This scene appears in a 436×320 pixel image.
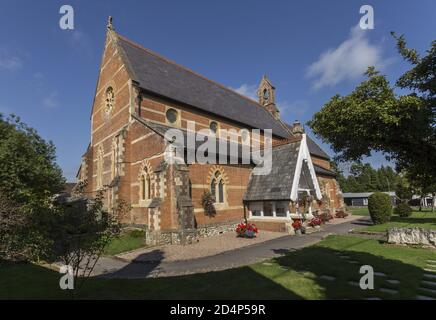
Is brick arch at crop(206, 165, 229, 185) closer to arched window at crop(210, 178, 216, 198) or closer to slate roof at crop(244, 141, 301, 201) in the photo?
arched window at crop(210, 178, 216, 198)

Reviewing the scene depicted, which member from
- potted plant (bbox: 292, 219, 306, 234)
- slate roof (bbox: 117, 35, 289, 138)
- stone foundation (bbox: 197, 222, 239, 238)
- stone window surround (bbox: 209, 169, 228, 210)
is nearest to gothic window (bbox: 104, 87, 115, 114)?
slate roof (bbox: 117, 35, 289, 138)

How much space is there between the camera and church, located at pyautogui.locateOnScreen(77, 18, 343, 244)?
1647cm

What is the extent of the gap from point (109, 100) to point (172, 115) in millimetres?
6744

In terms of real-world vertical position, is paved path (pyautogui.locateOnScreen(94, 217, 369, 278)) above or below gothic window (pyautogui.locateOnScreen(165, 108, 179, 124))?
below

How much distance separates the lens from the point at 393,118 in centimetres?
623

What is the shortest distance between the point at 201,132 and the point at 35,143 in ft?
43.6

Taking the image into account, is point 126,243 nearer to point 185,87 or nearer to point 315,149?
point 185,87

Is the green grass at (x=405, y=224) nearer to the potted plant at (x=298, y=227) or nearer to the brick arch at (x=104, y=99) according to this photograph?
the potted plant at (x=298, y=227)

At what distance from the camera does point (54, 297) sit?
24.1 ft

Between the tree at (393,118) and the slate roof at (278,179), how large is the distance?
11.8 meters

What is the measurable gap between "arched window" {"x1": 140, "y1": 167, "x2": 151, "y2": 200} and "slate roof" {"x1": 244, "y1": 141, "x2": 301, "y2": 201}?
27.3 feet

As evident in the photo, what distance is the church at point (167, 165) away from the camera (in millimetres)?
16469

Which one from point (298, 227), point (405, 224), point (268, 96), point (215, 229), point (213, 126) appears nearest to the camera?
point (298, 227)

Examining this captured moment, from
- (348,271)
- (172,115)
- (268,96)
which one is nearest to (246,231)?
(348,271)
